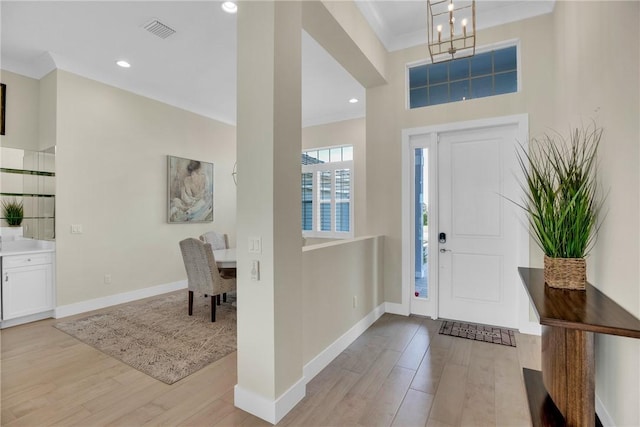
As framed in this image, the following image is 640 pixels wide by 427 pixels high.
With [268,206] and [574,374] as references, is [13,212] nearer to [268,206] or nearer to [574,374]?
[268,206]

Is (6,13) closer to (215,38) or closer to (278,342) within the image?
(215,38)

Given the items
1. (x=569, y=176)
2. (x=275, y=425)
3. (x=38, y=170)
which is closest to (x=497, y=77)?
(x=569, y=176)

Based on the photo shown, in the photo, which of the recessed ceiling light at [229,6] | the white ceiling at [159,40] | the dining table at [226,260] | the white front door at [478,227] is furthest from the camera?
the dining table at [226,260]

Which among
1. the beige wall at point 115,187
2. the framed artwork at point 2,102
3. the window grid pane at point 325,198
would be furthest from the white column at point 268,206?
the window grid pane at point 325,198

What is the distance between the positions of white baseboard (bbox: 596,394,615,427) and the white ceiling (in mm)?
3475

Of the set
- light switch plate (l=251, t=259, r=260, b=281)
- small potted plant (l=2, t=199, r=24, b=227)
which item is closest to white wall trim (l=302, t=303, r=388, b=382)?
light switch plate (l=251, t=259, r=260, b=281)

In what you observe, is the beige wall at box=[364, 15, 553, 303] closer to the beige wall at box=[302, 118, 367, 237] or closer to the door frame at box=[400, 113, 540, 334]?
the door frame at box=[400, 113, 540, 334]

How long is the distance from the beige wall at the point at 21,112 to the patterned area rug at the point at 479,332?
5637 millimetres

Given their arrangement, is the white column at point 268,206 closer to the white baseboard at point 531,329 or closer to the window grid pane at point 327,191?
the white baseboard at point 531,329

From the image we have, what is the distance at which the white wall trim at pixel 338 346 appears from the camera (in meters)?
2.42

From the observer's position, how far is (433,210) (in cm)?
368

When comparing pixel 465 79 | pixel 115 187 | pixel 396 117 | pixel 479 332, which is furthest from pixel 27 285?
pixel 465 79

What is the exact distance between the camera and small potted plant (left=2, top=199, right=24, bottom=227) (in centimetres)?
388

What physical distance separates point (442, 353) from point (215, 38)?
3960 millimetres
